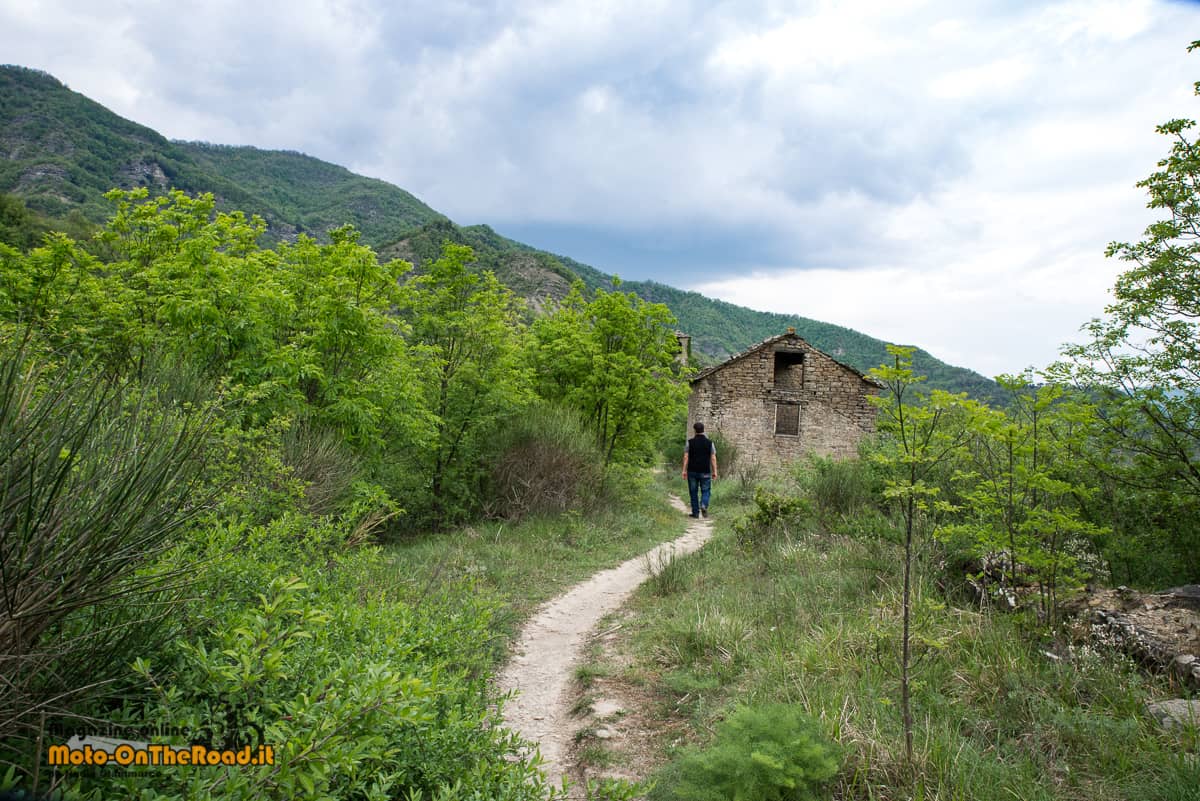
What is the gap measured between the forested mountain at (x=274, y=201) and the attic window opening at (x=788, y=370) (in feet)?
39.4

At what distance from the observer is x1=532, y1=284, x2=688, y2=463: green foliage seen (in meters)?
12.8

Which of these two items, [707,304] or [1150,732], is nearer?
[1150,732]

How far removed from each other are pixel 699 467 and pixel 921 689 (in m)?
Answer: 9.08

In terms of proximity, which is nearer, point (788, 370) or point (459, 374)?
point (459, 374)

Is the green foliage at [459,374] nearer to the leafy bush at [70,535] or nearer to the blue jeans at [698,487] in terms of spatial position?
the blue jeans at [698,487]

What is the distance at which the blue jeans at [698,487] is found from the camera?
13.2 metres

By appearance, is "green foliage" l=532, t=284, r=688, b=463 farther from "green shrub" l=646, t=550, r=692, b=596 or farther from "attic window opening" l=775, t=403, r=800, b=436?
"attic window opening" l=775, t=403, r=800, b=436

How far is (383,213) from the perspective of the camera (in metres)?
82.0

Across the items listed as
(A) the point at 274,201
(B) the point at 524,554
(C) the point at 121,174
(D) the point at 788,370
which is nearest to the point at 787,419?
(D) the point at 788,370

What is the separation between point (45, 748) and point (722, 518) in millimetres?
12096

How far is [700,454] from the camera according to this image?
12875 millimetres

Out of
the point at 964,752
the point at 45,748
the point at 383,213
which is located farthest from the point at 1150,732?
the point at 383,213

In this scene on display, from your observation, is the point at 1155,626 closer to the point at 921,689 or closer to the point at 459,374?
the point at 921,689

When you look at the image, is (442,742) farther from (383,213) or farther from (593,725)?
(383,213)
